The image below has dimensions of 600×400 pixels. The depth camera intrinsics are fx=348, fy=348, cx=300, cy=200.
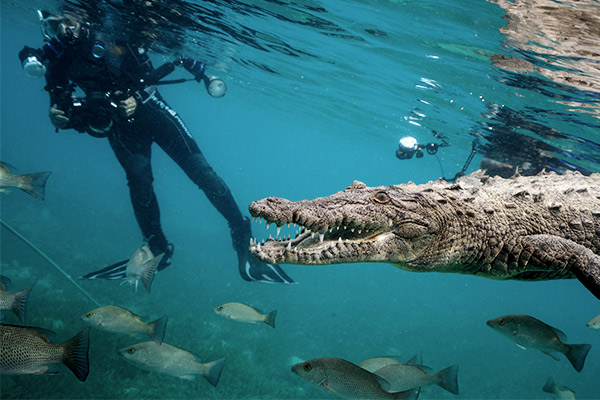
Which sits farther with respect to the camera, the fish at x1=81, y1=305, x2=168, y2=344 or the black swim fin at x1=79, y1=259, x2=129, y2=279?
the black swim fin at x1=79, y1=259, x2=129, y2=279

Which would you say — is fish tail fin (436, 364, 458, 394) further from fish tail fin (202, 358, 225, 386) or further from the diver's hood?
the diver's hood

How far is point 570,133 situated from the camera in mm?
11023

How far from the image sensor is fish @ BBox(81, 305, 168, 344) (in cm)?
442

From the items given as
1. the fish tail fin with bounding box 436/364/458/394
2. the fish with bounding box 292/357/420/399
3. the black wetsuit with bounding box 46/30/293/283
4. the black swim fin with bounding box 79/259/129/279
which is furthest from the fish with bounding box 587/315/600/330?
the black swim fin with bounding box 79/259/129/279

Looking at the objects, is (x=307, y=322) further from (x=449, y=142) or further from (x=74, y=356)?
(x=449, y=142)

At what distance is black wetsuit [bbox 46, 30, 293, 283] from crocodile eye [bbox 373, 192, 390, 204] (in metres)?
4.53

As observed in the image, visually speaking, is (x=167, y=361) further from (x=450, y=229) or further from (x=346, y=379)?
(x=450, y=229)

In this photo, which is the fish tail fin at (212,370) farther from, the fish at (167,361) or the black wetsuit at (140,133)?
the black wetsuit at (140,133)

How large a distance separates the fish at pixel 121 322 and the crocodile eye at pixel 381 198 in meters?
Result: 3.10

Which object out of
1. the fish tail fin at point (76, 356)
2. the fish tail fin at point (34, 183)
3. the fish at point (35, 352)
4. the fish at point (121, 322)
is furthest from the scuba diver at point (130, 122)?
the fish tail fin at point (76, 356)

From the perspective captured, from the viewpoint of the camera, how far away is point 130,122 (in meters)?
7.63

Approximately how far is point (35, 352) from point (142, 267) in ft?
7.40

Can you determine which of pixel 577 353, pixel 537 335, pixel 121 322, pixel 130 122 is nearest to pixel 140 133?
pixel 130 122

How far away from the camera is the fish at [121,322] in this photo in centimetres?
442
